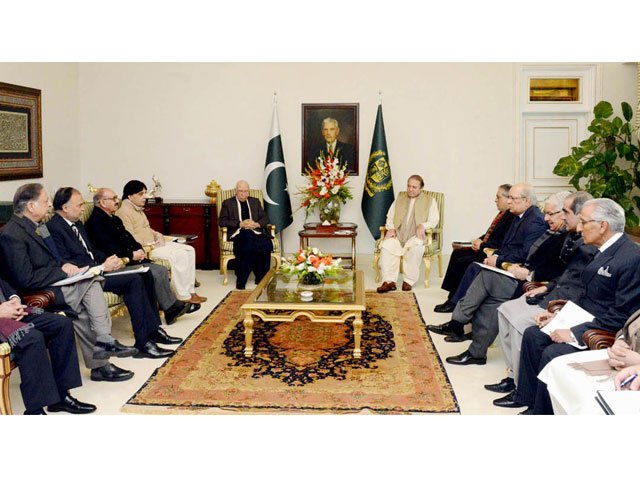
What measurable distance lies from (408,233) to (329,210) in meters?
1.27

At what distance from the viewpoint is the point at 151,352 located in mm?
5426

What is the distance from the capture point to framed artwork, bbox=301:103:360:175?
9.86 m

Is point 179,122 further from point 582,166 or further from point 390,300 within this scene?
point 582,166

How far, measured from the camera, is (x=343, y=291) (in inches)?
231

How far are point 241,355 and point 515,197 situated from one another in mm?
2682

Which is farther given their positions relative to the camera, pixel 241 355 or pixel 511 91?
pixel 511 91

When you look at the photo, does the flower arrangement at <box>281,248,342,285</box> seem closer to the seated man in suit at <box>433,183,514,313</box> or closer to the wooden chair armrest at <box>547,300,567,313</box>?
the seated man in suit at <box>433,183,514,313</box>

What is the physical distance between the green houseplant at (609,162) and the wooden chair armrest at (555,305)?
455 cm

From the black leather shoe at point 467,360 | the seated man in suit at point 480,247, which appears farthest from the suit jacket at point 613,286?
the seated man in suit at point 480,247

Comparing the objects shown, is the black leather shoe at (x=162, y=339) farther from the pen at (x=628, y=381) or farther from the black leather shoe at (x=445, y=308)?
the pen at (x=628, y=381)

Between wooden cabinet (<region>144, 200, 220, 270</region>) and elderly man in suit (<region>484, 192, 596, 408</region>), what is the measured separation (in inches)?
208

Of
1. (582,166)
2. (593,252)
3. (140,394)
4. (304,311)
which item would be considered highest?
(582,166)

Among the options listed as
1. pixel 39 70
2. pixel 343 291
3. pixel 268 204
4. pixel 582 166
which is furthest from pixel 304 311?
pixel 39 70

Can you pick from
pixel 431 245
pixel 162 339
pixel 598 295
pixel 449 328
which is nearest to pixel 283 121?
pixel 431 245
